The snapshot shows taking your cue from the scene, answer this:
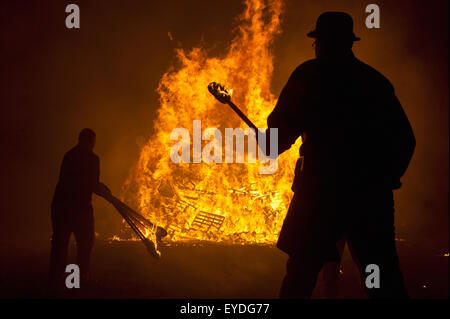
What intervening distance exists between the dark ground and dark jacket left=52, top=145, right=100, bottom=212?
975mm

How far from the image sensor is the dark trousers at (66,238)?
458 centimetres

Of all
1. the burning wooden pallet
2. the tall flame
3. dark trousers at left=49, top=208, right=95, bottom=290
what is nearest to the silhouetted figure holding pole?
dark trousers at left=49, top=208, right=95, bottom=290

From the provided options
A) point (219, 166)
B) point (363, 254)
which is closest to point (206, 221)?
point (219, 166)

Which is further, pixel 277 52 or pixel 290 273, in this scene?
pixel 277 52

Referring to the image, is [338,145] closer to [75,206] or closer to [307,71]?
[307,71]

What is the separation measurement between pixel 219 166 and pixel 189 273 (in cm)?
386

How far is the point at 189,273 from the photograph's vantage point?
571 centimetres

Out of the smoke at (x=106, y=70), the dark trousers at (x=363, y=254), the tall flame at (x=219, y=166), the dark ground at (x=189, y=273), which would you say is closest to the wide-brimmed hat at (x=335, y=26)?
the dark trousers at (x=363, y=254)

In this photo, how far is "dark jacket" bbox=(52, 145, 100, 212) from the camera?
4.75 meters

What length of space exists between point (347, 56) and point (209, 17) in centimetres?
816

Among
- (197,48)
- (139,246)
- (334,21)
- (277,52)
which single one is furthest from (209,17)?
(334,21)

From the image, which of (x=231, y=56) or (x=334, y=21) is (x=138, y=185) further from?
(x=334, y=21)

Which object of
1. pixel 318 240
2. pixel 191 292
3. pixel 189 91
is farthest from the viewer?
pixel 189 91

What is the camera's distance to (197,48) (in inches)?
389
